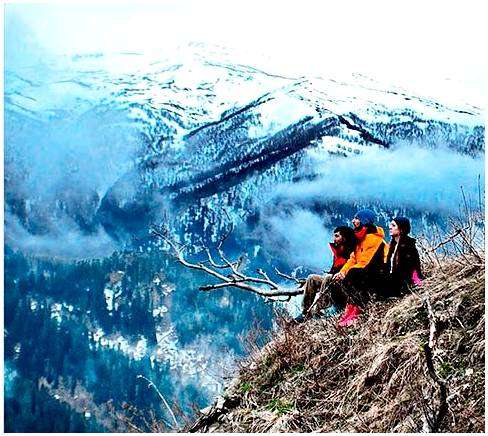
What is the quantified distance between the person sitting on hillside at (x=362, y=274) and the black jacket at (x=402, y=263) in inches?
2.0

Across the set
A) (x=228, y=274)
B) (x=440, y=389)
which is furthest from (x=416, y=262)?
(x=440, y=389)

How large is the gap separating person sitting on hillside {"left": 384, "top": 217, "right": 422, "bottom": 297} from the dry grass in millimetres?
90

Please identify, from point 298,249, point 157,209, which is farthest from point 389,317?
point 157,209

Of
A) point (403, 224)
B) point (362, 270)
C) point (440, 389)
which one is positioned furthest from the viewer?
point (403, 224)

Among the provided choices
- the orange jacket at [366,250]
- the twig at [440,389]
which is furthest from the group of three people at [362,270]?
the twig at [440,389]

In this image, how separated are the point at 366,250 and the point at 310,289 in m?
0.40

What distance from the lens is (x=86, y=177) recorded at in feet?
16.7

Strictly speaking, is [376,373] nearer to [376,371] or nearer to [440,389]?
[376,371]

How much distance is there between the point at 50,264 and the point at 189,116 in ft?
4.01

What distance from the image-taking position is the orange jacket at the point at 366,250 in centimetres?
483

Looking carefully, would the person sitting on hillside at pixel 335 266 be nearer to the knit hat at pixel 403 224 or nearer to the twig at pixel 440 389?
the knit hat at pixel 403 224

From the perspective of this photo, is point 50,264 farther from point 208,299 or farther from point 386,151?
point 386,151

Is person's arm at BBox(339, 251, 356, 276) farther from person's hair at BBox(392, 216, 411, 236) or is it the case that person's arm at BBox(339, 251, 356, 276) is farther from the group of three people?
person's hair at BBox(392, 216, 411, 236)

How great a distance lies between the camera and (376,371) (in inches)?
170
